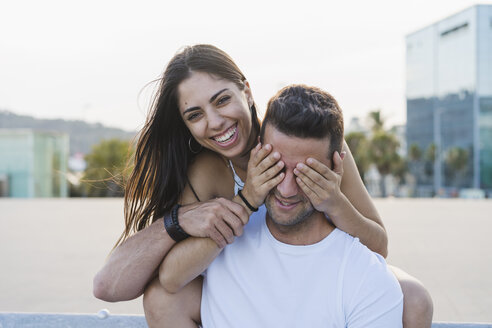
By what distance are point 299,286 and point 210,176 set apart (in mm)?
813

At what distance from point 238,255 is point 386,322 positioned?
60 centimetres

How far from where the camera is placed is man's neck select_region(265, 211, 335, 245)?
1.92 m

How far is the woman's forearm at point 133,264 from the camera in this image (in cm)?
210

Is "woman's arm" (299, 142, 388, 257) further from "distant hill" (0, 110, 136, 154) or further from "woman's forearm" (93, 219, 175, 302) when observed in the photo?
"distant hill" (0, 110, 136, 154)

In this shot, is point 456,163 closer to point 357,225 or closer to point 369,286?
point 357,225

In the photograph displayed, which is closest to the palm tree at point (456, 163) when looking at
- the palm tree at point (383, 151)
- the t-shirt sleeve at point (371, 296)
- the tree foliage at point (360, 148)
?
the palm tree at point (383, 151)

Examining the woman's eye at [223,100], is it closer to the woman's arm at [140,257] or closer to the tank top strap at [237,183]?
the tank top strap at [237,183]

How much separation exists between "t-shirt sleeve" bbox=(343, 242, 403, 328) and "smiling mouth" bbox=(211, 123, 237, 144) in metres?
0.86

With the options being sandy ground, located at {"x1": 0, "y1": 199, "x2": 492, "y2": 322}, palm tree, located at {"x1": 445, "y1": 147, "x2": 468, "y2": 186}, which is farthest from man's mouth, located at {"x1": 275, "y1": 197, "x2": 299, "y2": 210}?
palm tree, located at {"x1": 445, "y1": 147, "x2": 468, "y2": 186}

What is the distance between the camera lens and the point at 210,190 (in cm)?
241

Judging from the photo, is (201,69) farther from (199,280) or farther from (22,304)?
(22,304)

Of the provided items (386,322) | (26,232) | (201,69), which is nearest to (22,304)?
(201,69)

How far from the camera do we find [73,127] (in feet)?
213

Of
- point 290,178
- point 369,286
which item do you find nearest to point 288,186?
point 290,178
